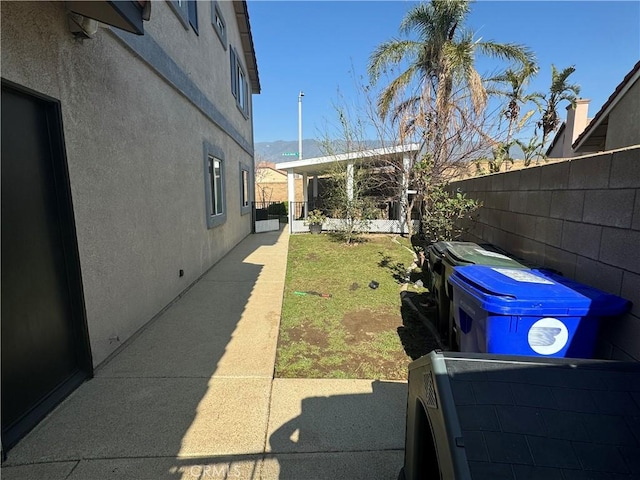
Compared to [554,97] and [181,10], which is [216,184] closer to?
[181,10]

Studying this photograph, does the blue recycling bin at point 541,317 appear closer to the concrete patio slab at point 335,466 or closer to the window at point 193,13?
the concrete patio slab at point 335,466

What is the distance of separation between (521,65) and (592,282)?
1268 cm

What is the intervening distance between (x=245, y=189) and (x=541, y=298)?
40.8ft

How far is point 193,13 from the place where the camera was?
267 inches

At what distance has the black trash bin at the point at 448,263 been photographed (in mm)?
3480

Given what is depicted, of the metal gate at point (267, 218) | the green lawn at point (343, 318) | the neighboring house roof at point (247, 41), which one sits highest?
the neighboring house roof at point (247, 41)

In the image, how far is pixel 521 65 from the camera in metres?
12.2

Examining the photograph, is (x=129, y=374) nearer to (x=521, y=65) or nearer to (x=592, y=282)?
(x=592, y=282)

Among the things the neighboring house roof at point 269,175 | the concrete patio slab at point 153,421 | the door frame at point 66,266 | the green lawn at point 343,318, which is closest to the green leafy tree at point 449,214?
the green lawn at point 343,318

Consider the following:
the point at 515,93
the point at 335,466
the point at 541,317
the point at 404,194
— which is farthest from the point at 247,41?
the point at 335,466

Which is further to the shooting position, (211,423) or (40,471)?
(211,423)

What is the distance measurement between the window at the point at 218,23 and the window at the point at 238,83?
113cm

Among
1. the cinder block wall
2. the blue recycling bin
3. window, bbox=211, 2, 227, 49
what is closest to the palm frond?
window, bbox=211, 2, 227, 49

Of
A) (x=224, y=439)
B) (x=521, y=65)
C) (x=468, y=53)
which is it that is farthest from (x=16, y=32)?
(x=521, y=65)
